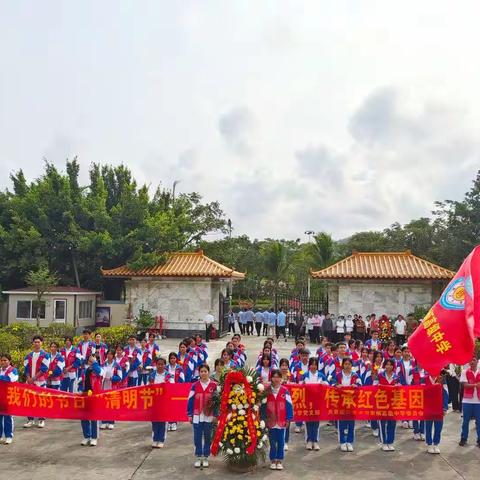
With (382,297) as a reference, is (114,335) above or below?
below

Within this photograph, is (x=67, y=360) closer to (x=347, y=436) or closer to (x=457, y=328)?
(x=347, y=436)

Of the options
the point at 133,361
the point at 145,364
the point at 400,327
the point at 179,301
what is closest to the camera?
the point at 133,361

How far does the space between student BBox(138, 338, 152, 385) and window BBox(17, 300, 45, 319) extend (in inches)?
546

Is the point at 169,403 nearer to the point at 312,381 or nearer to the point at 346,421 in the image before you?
the point at 312,381

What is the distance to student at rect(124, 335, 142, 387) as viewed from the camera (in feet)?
38.4

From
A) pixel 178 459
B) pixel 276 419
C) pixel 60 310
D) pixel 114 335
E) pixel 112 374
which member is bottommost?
pixel 178 459

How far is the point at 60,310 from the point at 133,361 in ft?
46.4

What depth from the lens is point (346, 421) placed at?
9.34 metres

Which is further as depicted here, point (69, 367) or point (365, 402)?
point (69, 367)

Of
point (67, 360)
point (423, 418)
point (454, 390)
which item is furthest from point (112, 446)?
point (454, 390)

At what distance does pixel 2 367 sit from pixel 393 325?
660 inches

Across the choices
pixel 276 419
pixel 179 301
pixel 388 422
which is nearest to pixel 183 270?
pixel 179 301

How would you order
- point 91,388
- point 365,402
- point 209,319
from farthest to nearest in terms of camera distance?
point 209,319 < point 91,388 < point 365,402

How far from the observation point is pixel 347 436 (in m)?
9.40
